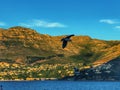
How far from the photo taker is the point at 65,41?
46.8 metres

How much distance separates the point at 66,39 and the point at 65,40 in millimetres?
239

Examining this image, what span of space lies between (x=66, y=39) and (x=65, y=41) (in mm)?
328

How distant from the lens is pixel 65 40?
154 ft

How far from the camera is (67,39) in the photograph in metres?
46.8

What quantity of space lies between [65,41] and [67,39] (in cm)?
37

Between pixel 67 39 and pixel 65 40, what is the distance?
29 cm

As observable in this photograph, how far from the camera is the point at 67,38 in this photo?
4684cm

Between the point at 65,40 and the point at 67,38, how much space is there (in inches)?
14.6

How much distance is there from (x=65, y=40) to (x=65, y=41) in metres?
0.13

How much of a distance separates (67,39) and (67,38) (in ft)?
0.48
